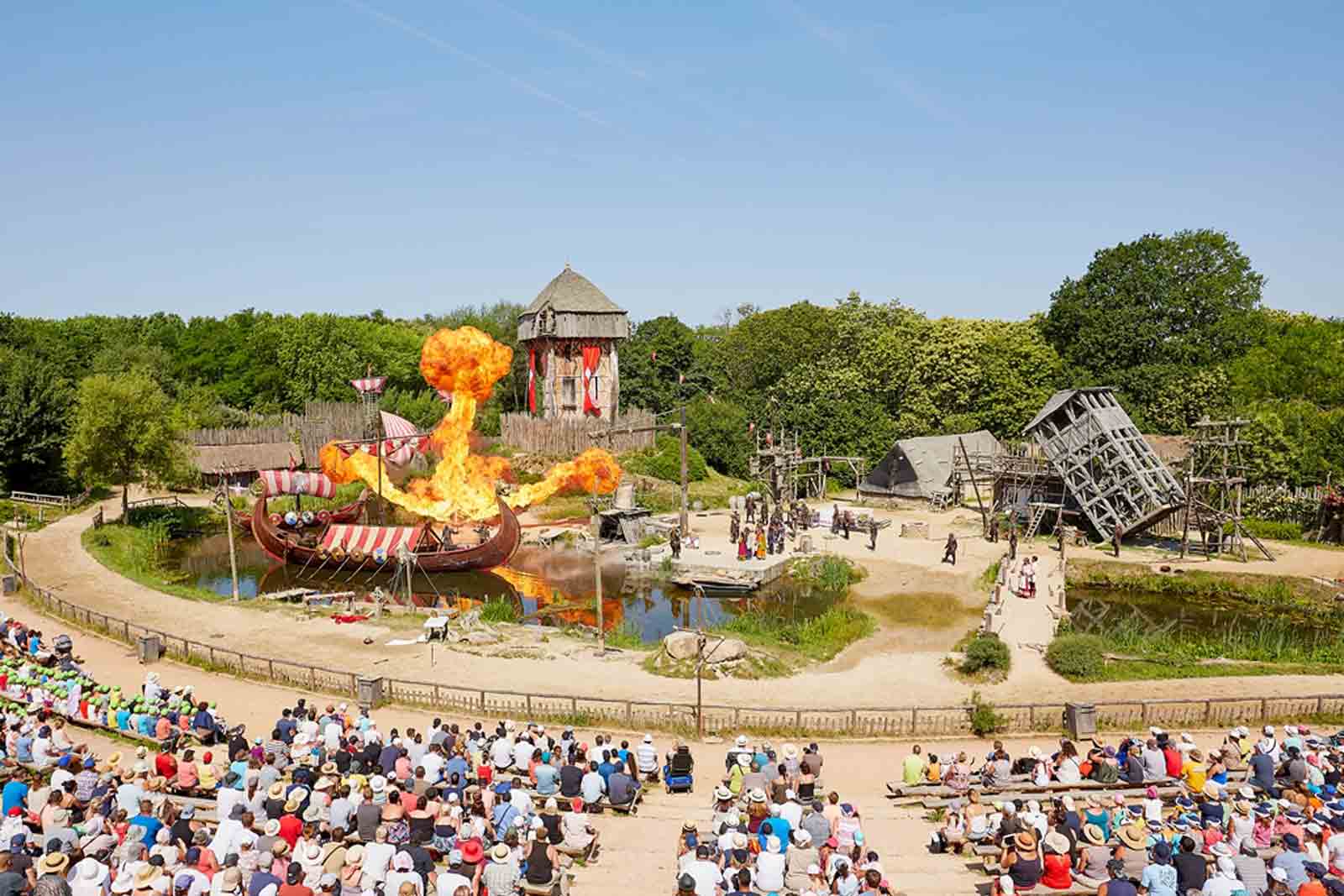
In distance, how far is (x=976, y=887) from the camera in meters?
14.4

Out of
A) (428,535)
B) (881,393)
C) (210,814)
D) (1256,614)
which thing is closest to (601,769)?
(210,814)

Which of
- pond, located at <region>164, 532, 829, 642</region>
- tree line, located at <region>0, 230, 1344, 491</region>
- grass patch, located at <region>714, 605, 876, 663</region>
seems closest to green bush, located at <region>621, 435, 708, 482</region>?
tree line, located at <region>0, 230, 1344, 491</region>

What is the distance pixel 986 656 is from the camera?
26.8m

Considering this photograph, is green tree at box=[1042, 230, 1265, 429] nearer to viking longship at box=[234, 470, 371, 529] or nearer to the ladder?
the ladder

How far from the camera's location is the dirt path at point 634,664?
25047mm

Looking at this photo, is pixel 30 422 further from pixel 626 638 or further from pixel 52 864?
pixel 52 864

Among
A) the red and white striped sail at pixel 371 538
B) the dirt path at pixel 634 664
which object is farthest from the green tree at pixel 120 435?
the red and white striped sail at pixel 371 538

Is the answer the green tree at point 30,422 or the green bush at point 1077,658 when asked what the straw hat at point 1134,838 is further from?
the green tree at point 30,422

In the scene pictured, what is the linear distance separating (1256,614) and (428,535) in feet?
113

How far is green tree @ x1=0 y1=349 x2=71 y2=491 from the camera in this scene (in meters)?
51.8

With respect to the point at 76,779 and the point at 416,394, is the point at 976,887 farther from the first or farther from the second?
the point at 416,394

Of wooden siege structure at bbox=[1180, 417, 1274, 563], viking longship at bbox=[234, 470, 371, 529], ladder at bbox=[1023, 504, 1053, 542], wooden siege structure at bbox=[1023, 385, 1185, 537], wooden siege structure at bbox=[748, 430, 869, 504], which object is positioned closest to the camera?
wooden siege structure at bbox=[1180, 417, 1274, 563]

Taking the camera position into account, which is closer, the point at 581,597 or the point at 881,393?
the point at 581,597

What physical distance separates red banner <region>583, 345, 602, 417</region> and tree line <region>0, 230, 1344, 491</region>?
764cm
